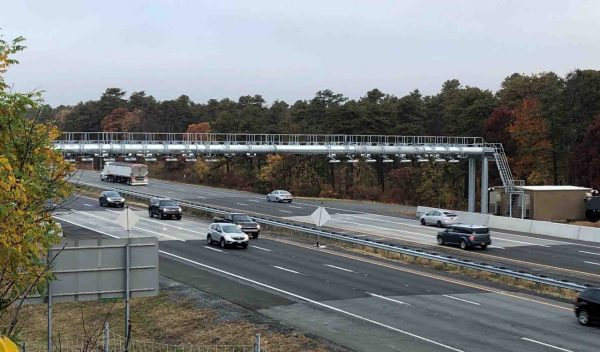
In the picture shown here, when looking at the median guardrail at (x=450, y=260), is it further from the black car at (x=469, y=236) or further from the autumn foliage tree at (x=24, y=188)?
the autumn foliage tree at (x=24, y=188)

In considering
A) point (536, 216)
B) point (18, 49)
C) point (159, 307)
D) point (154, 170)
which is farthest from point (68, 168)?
point (154, 170)

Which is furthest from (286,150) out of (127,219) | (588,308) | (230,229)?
(588,308)

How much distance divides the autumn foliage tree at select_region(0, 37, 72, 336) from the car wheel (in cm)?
1625

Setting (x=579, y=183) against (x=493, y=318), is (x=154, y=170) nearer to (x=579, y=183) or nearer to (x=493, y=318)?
(x=579, y=183)

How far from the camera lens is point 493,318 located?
21594mm

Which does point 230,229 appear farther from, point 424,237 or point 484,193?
point 484,193

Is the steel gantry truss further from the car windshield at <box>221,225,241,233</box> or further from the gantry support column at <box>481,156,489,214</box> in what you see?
the car windshield at <box>221,225,241,233</box>

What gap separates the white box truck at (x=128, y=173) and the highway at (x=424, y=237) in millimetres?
16018

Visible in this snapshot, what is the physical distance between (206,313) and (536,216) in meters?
45.7

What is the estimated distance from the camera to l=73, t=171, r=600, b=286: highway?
35.1 meters

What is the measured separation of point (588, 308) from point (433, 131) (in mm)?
99414

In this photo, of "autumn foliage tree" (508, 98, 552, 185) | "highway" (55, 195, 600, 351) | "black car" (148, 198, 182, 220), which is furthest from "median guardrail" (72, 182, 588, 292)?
"autumn foliage tree" (508, 98, 552, 185)

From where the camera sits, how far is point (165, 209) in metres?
56.8

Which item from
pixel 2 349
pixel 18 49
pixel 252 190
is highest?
pixel 18 49
